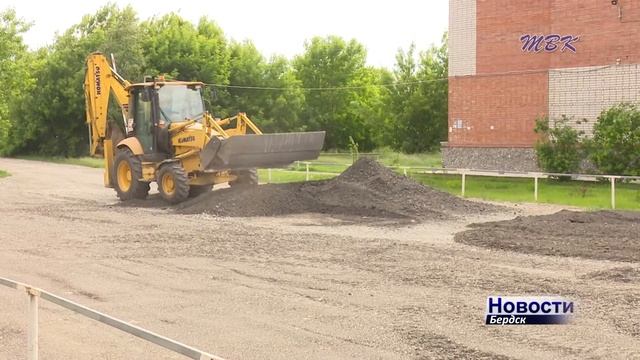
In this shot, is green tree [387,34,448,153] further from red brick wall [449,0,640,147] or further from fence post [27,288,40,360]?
fence post [27,288,40,360]

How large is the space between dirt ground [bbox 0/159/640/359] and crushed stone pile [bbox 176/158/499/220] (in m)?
1.26

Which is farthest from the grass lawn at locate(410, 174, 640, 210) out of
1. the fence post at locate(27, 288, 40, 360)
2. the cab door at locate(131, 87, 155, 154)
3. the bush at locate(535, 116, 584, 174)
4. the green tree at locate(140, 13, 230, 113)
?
the green tree at locate(140, 13, 230, 113)

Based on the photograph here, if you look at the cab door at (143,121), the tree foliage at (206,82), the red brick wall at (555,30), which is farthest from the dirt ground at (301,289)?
the tree foliage at (206,82)

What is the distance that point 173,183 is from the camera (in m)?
21.1

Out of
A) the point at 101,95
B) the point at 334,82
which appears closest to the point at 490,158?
the point at 101,95

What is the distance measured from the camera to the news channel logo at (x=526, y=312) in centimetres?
676

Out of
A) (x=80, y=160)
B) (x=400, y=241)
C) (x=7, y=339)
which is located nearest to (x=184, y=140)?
(x=400, y=241)

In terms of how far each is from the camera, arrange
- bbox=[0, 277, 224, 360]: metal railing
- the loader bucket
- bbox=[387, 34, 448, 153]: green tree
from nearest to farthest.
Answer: bbox=[0, 277, 224, 360]: metal railing → the loader bucket → bbox=[387, 34, 448, 153]: green tree

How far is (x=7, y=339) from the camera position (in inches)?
307

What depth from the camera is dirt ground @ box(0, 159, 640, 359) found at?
24.7 ft

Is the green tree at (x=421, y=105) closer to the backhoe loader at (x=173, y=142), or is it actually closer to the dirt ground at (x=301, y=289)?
the backhoe loader at (x=173, y=142)

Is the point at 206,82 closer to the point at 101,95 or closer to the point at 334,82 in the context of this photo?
the point at 334,82

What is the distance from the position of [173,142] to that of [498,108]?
17710 mm

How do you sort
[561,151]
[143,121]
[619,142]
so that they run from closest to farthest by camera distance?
1. [143,121]
2. [619,142]
3. [561,151]
